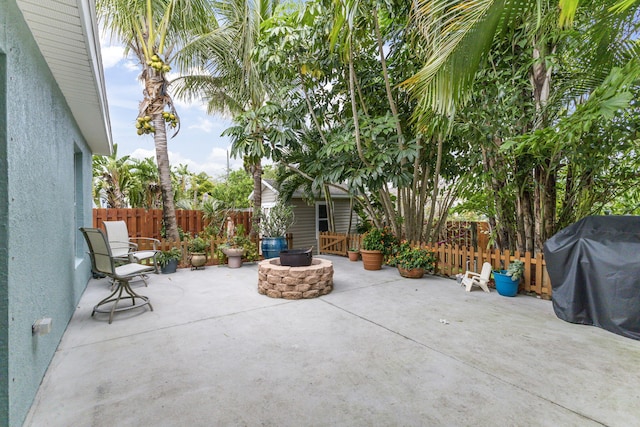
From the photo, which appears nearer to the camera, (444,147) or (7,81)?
(7,81)

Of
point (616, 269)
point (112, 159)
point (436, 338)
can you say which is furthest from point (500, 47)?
point (112, 159)

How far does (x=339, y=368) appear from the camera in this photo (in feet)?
8.28

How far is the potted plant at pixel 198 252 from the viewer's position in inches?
271

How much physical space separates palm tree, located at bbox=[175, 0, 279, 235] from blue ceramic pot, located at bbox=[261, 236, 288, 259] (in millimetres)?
601

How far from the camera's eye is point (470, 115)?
4.57 meters

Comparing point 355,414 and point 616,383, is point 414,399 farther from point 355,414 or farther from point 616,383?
point 616,383

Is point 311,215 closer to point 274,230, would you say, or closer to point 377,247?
→ point 274,230

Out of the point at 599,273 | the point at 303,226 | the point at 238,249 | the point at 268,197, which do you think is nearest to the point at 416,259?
the point at 599,273

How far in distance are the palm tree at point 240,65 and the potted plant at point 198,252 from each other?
1.62 meters

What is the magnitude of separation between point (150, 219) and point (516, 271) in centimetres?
836

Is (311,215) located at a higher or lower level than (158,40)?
lower

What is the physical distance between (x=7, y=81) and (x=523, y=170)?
5.66m

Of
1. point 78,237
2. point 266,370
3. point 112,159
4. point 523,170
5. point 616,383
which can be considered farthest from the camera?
point 112,159

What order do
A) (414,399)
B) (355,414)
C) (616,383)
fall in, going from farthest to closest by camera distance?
(616,383)
(414,399)
(355,414)
